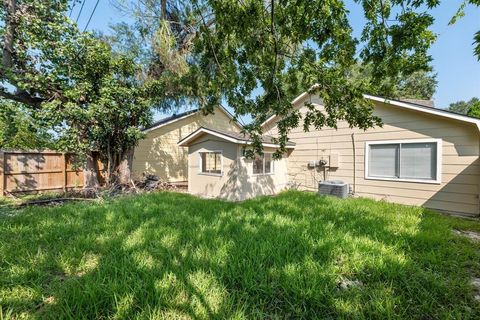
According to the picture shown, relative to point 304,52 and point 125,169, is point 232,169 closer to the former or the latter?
point 304,52

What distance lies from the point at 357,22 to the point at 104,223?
579cm

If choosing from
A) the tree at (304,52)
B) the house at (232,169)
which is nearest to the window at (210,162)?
the house at (232,169)

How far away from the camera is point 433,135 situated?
616 centimetres

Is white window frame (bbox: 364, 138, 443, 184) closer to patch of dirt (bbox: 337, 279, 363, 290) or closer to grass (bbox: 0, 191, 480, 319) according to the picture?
grass (bbox: 0, 191, 480, 319)

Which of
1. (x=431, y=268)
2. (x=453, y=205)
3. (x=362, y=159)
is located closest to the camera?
(x=431, y=268)

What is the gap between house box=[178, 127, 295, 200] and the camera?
7.79 meters

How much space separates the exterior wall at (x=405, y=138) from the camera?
575cm

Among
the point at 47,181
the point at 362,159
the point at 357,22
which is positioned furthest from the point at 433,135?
the point at 47,181

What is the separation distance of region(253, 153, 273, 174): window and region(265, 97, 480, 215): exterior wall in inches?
50.6

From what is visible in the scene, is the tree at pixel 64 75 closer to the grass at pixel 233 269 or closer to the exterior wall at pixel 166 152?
the exterior wall at pixel 166 152

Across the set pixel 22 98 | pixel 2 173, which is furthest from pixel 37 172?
pixel 22 98

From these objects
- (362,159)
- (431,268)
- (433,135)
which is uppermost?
(433,135)

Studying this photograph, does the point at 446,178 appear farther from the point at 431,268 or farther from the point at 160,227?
the point at 160,227

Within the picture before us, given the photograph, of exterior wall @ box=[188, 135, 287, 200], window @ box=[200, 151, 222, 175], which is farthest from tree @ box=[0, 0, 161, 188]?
window @ box=[200, 151, 222, 175]
